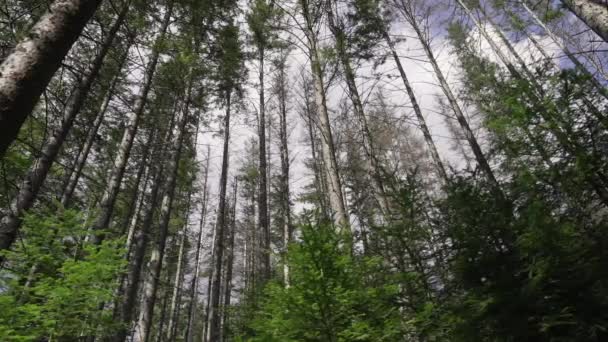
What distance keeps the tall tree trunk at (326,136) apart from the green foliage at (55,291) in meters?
3.17

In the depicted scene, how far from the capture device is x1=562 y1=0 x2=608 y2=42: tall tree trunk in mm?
3846

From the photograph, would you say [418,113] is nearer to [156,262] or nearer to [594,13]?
[594,13]

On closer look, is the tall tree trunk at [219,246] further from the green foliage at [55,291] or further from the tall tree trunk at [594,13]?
the tall tree trunk at [594,13]

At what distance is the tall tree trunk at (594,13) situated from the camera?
3.85m

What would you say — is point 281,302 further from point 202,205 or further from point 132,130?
point 202,205

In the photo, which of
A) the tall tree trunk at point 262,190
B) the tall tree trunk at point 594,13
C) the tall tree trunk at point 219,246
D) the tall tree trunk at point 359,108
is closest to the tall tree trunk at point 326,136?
the tall tree trunk at point 359,108

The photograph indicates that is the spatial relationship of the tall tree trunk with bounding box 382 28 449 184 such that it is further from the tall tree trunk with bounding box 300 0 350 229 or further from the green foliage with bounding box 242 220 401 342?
the green foliage with bounding box 242 220 401 342

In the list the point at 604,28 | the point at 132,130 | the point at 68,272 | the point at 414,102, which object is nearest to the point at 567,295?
the point at 604,28

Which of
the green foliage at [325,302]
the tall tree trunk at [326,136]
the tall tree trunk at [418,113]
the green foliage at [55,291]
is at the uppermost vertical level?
the tall tree trunk at [418,113]

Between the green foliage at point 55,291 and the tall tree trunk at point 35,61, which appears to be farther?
the green foliage at point 55,291

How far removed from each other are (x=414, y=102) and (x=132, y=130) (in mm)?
10222

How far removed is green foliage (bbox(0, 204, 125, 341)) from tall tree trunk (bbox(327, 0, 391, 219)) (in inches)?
183

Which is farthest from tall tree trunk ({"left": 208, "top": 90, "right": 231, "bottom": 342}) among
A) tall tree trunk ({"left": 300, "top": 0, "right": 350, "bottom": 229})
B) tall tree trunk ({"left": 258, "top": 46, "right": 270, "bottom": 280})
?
tall tree trunk ({"left": 300, "top": 0, "right": 350, "bottom": 229})

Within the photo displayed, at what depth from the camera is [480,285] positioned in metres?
2.85
